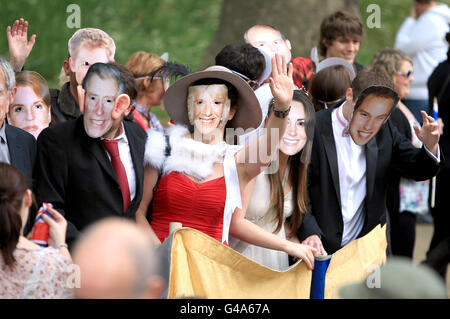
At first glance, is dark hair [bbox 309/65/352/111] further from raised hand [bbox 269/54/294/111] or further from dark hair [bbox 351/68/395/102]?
raised hand [bbox 269/54/294/111]

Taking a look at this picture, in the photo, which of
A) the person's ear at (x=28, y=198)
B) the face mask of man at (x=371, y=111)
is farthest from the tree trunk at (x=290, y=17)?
the person's ear at (x=28, y=198)

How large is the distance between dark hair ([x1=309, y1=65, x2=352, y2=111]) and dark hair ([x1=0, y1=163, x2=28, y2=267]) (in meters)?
2.35

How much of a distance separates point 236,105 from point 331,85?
3.25 ft

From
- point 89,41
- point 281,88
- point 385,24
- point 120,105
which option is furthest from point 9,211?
point 385,24

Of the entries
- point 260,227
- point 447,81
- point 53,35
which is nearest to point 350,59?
point 447,81

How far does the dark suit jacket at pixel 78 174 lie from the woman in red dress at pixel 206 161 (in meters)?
0.22

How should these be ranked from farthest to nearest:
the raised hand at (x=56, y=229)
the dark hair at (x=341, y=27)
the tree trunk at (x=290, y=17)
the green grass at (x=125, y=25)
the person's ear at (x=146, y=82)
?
1. the green grass at (x=125, y=25)
2. the tree trunk at (x=290, y=17)
3. the dark hair at (x=341, y=27)
4. the person's ear at (x=146, y=82)
5. the raised hand at (x=56, y=229)

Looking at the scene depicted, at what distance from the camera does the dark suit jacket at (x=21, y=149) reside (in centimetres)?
334

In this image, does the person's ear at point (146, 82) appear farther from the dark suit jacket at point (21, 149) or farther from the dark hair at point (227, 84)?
the dark suit jacket at point (21, 149)

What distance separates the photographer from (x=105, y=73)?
3.49m

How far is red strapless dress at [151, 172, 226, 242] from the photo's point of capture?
354cm

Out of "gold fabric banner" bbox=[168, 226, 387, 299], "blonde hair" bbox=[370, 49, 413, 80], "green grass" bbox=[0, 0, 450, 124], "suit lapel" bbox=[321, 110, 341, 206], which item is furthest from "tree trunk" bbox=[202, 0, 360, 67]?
"gold fabric banner" bbox=[168, 226, 387, 299]

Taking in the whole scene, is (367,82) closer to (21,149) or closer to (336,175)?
(336,175)
